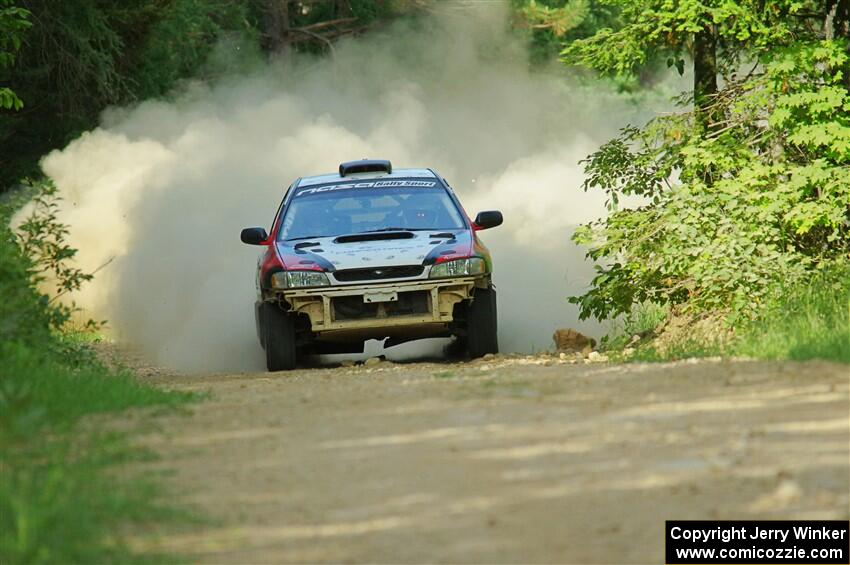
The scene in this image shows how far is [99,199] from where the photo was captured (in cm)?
2420

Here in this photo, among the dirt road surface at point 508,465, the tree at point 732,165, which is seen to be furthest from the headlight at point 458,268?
the dirt road surface at point 508,465

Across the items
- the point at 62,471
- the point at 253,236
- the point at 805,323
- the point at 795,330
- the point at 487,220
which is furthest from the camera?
the point at 487,220

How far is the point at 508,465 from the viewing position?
21.5 ft

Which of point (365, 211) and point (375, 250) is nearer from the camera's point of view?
point (375, 250)

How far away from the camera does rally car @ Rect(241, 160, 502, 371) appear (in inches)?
504

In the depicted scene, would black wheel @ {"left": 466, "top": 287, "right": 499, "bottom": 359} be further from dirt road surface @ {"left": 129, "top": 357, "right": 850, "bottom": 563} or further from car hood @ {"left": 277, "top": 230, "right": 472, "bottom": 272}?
dirt road surface @ {"left": 129, "top": 357, "right": 850, "bottom": 563}

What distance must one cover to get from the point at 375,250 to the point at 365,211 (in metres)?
1.08

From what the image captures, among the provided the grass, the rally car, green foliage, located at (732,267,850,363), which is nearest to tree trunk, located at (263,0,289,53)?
the rally car

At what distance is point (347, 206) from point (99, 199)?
36.3ft

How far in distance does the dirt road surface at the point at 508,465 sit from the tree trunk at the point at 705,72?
5.72 meters

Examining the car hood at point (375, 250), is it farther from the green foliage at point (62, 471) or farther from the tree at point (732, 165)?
the green foliage at point (62, 471)

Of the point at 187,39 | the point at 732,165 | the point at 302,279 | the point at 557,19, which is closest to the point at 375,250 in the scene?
the point at 302,279

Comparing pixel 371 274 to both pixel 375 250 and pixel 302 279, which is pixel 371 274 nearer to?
pixel 375 250

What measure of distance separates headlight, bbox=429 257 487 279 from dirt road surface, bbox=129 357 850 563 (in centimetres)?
386
